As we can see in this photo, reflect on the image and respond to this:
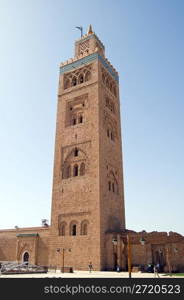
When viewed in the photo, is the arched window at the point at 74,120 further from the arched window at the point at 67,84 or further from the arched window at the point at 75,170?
the arched window at the point at 75,170

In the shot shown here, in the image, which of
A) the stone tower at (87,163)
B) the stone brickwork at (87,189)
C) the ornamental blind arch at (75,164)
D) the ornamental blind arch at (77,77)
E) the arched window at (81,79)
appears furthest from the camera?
the arched window at (81,79)

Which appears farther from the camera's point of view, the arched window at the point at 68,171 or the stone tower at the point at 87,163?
the arched window at the point at 68,171

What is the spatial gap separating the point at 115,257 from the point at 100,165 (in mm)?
8204

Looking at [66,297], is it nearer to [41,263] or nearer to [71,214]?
Result: [71,214]

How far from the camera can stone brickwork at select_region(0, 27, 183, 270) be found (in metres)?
23.3

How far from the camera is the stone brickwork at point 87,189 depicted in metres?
23.3

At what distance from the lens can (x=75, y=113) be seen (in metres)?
30.8

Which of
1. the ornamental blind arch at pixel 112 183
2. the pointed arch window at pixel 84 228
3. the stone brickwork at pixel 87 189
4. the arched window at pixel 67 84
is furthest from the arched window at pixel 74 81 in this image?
the pointed arch window at pixel 84 228

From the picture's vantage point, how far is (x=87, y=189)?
1013 inches

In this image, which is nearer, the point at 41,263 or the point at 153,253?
the point at 153,253

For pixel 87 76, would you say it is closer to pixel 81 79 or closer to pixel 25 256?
pixel 81 79

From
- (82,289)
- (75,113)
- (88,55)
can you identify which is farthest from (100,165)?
(82,289)

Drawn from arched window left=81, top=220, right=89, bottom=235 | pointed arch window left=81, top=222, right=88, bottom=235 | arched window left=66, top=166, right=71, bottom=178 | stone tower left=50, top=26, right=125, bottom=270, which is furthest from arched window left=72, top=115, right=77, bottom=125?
pointed arch window left=81, top=222, right=88, bottom=235

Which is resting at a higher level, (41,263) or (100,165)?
(100,165)
